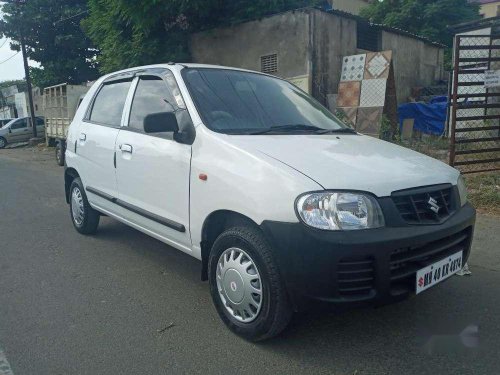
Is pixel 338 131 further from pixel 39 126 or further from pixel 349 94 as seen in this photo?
pixel 39 126

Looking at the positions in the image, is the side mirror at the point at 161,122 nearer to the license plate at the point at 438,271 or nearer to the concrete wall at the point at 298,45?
the license plate at the point at 438,271

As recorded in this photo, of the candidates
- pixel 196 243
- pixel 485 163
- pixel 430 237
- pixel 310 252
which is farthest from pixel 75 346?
pixel 485 163

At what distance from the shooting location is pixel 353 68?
39.0 ft

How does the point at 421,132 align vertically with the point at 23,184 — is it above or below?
above

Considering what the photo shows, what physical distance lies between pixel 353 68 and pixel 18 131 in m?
19.2

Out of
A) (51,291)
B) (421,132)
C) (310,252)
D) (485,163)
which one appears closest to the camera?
(310,252)

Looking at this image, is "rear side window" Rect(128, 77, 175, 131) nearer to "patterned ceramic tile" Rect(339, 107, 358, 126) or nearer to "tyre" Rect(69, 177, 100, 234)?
"tyre" Rect(69, 177, 100, 234)

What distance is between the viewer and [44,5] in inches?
837

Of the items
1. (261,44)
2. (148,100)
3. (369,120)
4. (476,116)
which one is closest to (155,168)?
(148,100)

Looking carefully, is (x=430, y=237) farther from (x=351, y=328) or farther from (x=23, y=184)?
(x=23, y=184)

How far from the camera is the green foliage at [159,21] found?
1191cm

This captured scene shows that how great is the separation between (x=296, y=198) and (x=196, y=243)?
105 cm

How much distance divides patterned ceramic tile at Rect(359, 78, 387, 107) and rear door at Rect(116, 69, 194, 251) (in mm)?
8483

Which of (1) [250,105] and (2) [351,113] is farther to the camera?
(2) [351,113]
